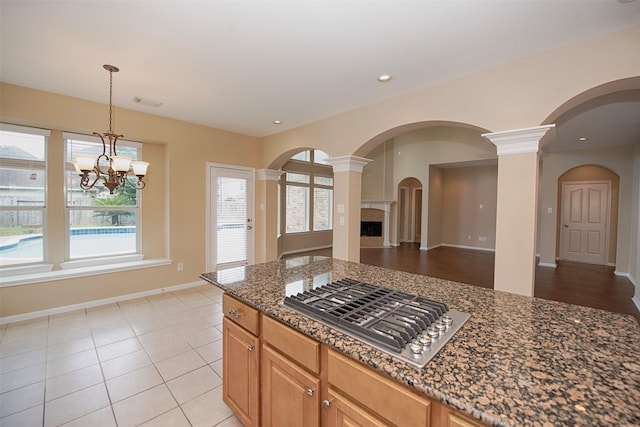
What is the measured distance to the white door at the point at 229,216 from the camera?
4.63 metres

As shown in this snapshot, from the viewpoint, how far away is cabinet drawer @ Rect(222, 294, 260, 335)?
147cm

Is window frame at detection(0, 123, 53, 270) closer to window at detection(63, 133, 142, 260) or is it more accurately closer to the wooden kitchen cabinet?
window at detection(63, 133, 142, 260)

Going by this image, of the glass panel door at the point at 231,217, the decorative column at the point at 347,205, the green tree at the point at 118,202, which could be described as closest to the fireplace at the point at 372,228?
the glass panel door at the point at 231,217

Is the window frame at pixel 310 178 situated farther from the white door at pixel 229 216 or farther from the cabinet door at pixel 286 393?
the cabinet door at pixel 286 393

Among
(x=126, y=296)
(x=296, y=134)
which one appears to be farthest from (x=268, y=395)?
(x=296, y=134)

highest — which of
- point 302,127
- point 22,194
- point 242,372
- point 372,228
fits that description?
point 302,127

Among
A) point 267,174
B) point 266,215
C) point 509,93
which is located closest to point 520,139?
point 509,93

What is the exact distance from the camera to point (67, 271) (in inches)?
136

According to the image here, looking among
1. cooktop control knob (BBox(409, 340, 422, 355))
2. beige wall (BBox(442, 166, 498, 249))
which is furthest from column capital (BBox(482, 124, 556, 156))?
beige wall (BBox(442, 166, 498, 249))

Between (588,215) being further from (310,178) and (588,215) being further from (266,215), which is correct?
(266,215)

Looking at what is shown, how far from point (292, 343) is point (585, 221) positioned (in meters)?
8.48

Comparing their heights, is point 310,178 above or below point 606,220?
above

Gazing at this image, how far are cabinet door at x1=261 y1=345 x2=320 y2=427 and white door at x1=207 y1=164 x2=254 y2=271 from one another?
3.59 metres

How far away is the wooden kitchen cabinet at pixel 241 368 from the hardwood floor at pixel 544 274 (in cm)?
425
